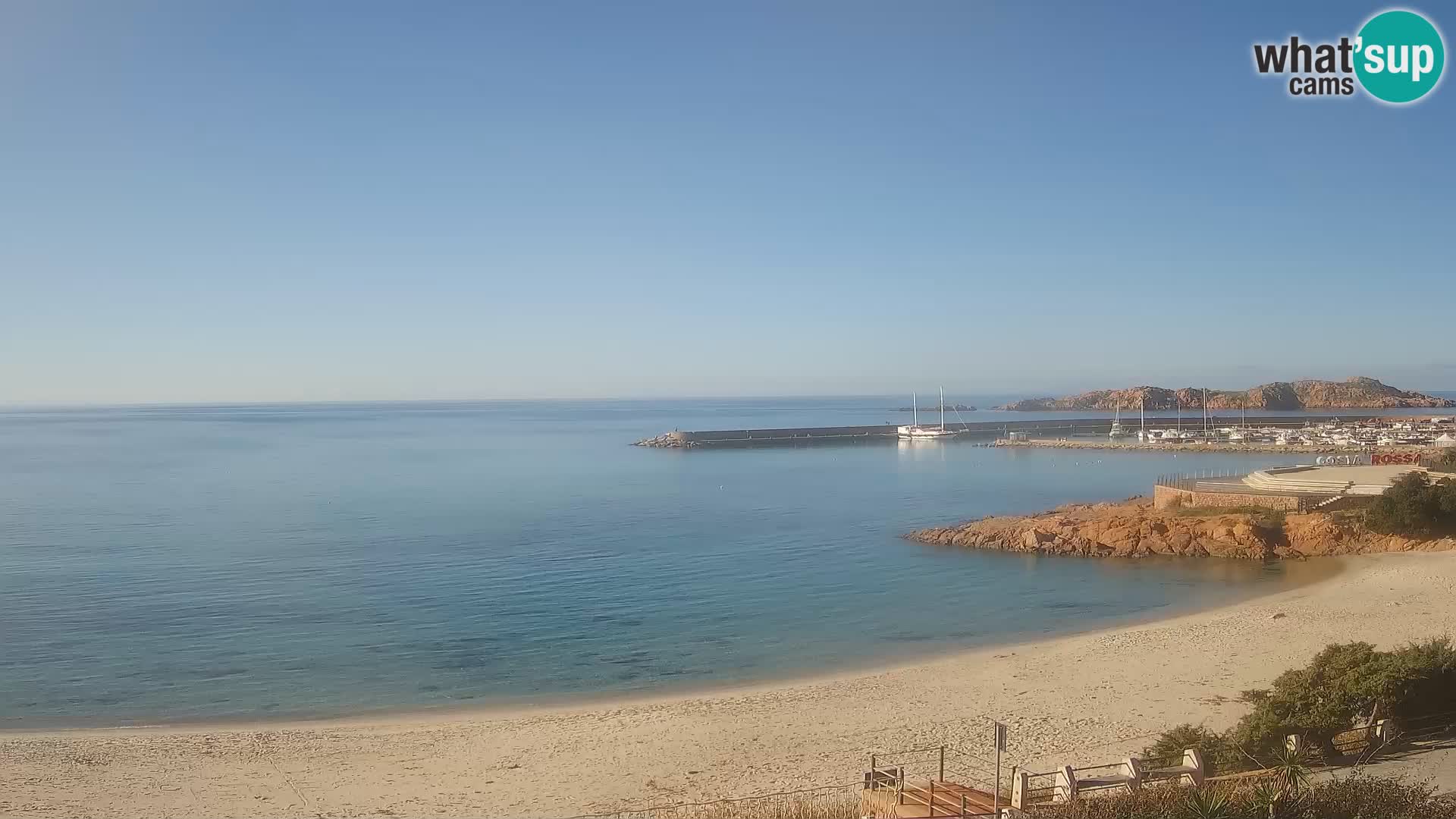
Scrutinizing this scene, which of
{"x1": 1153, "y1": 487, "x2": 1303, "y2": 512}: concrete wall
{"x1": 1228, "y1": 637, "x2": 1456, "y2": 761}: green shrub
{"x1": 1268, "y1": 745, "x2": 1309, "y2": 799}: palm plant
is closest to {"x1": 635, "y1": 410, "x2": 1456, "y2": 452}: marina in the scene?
{"x1": 1153, "y1": 487, "x2": 1303, "y2": 512}: concrete wall

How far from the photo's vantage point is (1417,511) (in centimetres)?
3072

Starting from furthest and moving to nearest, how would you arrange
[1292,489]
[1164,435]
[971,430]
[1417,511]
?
[971,430], [1164,435], [1292,489], [1417,511]

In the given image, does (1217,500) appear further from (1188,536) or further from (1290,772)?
(1290,772)

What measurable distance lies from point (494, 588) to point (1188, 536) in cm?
2258

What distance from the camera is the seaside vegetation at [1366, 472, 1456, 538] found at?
30750 mm

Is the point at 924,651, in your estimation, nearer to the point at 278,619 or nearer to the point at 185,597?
the point at 278,619

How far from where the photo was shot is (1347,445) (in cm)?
7288

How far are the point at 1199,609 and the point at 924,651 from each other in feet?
27.5

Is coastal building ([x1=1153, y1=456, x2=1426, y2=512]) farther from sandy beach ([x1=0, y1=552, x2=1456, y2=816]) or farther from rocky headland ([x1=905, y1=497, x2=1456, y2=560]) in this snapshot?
sandy beach ([x1=0, y1=552, x2=1456, y2=816])

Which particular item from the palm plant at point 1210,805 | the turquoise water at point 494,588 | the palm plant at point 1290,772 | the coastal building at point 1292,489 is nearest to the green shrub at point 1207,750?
the palm plant at point 1290,772

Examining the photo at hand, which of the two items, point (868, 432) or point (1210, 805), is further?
point (868, 432)

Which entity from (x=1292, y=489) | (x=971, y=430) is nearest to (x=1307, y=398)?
(x=971, y=430)

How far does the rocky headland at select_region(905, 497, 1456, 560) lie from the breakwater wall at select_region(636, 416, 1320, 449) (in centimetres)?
6473

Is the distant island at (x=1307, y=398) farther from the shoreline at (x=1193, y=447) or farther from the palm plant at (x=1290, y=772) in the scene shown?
the palm plant at (x=1290, y=772)
